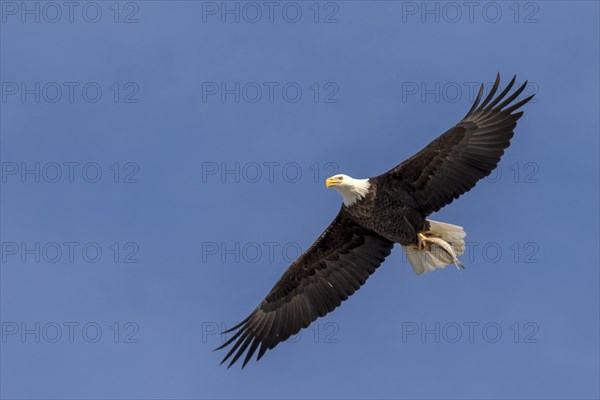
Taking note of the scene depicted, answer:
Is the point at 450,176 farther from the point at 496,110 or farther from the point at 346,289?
the point at 346,289

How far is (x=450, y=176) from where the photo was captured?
17203 mm

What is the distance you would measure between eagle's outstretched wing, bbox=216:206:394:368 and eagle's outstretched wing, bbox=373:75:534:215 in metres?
1.24

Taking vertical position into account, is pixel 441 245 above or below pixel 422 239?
below

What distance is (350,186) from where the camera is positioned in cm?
1719

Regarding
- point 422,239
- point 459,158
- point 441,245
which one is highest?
point 459,158

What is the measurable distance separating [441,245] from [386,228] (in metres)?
0.90

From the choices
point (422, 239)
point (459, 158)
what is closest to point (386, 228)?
point (422, 239)

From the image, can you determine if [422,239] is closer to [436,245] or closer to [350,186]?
[436,245]

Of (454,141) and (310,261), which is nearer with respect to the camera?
(454,141)

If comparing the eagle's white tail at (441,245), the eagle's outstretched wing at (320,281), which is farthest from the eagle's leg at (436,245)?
the eagle's outstretched wing at (320,281)

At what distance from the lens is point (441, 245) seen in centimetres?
1773

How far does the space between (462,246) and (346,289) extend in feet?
6.32

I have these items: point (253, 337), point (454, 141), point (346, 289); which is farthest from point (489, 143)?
point (253, 337)

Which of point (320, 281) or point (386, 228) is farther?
point (320, 281)
